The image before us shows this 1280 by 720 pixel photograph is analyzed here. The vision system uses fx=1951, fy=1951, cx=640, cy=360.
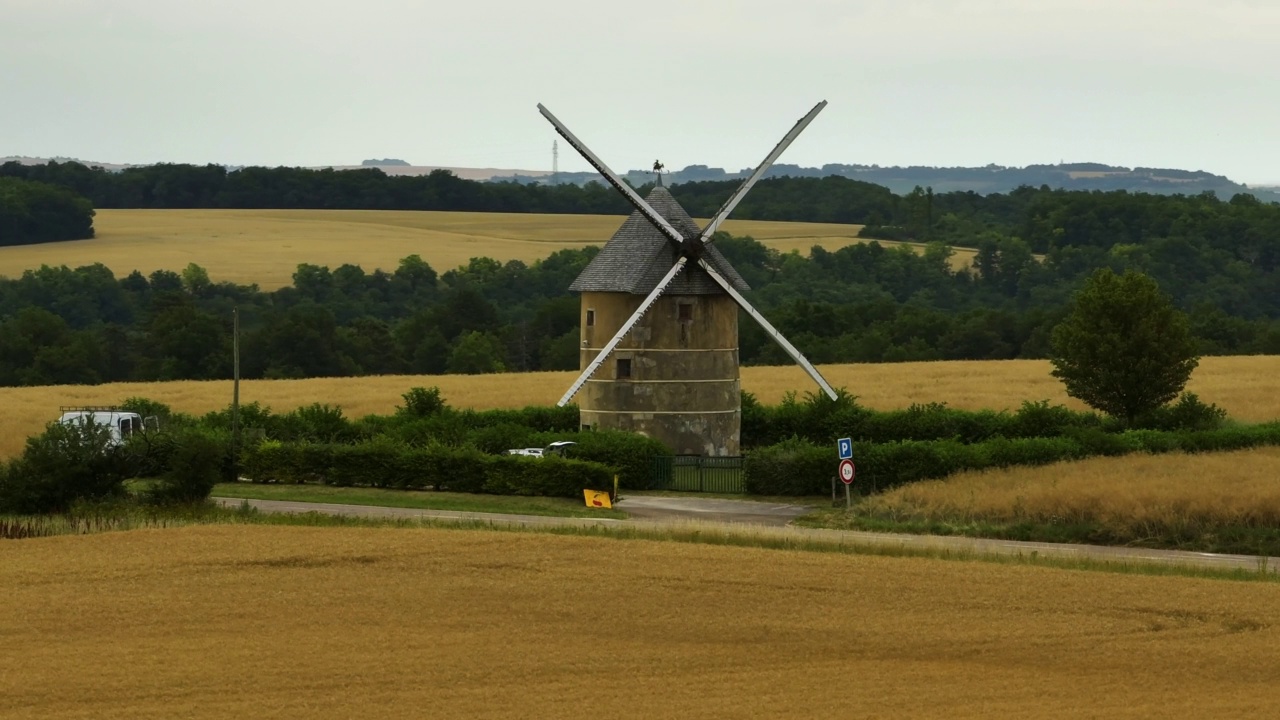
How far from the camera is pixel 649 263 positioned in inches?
2378

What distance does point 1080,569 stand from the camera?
118ft

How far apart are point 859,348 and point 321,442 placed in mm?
60367

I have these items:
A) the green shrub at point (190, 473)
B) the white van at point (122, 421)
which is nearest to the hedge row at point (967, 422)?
the white van at point (122, 421)

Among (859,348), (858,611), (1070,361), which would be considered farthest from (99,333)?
(858,611)

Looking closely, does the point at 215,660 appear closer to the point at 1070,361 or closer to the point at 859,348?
the point at 1070,361

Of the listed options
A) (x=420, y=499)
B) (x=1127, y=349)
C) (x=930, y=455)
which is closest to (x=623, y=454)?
(x=420, y=499)

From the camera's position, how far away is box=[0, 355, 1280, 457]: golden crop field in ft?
244

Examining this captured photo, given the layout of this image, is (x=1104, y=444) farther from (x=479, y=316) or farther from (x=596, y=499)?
(x=479, y=316)

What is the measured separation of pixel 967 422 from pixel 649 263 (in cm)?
1086

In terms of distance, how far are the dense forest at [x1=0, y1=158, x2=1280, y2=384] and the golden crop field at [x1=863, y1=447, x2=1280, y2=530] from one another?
41.6 metres

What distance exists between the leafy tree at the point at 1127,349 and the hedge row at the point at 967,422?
0.86 meters

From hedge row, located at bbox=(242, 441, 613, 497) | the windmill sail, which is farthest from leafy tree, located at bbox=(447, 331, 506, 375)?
hedge row, located at bbox=(242, 441, 613, 497)

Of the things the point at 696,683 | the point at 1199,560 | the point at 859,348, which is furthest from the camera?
the point at 859,348

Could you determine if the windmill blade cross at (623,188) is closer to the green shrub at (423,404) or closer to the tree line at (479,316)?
the green shrub at (423,404)
